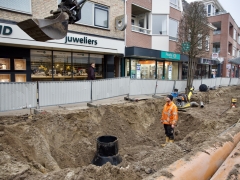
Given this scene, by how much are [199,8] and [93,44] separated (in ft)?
26.8

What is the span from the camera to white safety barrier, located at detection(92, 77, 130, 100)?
27.7ft

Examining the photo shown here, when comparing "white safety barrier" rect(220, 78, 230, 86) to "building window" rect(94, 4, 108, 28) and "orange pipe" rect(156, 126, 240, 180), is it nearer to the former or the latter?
"building window" rect(94, 4, 108, 28)

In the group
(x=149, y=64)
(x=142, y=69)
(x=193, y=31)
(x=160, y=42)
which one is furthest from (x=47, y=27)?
(x=160, y=42)

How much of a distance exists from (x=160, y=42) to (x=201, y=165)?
607 inches

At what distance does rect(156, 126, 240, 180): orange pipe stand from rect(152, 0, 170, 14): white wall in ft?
50.8

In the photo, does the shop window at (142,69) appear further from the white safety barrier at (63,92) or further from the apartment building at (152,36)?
the white safety barrier at (63,92)

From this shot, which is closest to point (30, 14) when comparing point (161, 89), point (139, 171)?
point (161, 89)

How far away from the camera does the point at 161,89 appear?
1219cm

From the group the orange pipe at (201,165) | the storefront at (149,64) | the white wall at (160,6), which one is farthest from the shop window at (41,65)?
the white wall at (160,6)

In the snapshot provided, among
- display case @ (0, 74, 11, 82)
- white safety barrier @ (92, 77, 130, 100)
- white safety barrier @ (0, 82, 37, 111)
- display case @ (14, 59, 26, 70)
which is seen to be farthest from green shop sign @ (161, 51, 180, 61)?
white safety barrier @ (0, 82, 37, 111)

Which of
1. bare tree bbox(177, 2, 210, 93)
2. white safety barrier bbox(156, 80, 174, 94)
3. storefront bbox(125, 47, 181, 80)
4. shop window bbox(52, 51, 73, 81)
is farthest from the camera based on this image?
storefront bbox(125, 47, 181, 80)

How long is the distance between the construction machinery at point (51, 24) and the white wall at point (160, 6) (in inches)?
556

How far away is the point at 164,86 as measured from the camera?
12.4 metres

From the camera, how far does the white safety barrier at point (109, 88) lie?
8.45 m
